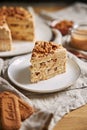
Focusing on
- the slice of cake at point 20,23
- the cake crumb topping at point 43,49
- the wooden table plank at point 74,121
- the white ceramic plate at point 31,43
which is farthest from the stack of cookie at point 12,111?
the slice of cake at point 20,23

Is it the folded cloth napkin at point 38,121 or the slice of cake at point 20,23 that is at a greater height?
the slice of cake at point 20,23

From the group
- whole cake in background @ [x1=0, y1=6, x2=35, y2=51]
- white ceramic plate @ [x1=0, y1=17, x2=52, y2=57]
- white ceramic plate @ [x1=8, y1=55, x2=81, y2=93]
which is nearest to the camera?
white ceramic plate @ [x1=8, y1=55, x2=81, y2=93]

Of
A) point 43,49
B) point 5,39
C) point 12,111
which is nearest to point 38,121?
point 12,111

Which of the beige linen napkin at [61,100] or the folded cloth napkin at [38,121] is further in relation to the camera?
the beige linen napkin at [61,100]

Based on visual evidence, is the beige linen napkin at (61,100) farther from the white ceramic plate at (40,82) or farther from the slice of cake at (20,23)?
the slice of cake at (20,23)

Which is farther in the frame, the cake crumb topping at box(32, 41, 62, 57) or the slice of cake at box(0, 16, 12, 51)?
the slice of cake at box(0, 16, 12, 51)

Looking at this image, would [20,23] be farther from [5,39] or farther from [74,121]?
[74,121]

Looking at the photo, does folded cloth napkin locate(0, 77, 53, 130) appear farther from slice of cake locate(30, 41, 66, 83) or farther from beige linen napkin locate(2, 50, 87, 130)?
slice of cake locate(30, 41, 66, 83)

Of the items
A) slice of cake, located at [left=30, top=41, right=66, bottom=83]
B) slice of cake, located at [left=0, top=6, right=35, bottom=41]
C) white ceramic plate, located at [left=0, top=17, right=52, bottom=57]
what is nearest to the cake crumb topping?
slice of cake, located at [left=30, top=41, right=66, bottom=83]
